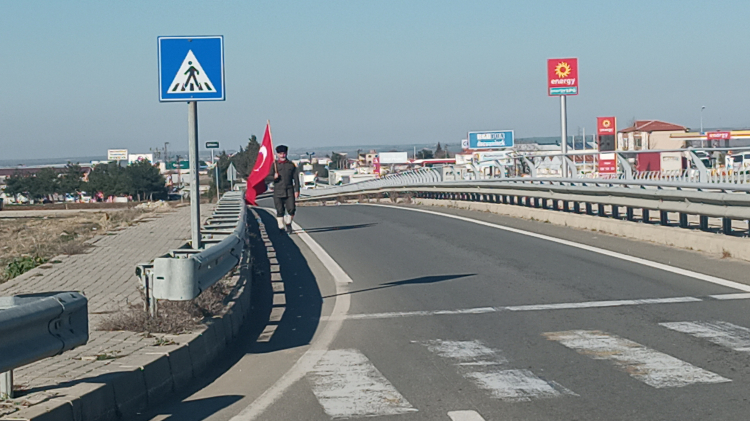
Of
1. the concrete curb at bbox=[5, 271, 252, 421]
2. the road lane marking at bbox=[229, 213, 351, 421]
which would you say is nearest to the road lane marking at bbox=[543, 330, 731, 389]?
the road lane marking at bbox=[229, 213, 351, 421]

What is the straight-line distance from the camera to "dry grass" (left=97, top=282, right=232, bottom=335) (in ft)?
24.1

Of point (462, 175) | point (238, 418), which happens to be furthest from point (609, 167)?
point (238, 418)

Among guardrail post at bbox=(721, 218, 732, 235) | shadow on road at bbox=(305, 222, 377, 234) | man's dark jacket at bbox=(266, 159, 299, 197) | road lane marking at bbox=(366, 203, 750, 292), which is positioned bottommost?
road lane marking at bbox=(366, 203, 750, 292)

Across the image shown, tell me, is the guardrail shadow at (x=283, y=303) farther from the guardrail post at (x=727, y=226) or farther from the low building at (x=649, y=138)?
the low building at (x=649, y=138)

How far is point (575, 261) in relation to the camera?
43.3 feet

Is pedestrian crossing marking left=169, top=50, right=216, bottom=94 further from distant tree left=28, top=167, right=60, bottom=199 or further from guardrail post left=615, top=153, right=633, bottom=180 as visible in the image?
distant tree left=28, top=167, right=60, bottom=199

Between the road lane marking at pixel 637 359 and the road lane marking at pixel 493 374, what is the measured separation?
71 cm

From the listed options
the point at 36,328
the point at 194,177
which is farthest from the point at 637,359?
the point at 194,177

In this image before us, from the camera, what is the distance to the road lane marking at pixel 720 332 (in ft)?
24.1

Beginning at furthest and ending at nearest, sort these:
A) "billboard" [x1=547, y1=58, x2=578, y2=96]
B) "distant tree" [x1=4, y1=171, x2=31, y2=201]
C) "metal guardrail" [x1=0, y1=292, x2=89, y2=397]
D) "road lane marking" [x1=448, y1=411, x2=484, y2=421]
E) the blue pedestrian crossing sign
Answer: "distant tree" [x1=4, y1=171, x2=31, y2=201] → "billboard" [x1=547, y1=58, x2=578, y2=96] → the blue pedestrian crossing sign → "road lane marking" [x1=448, y1=411, x2=484, y2=421] → "metal guardrail" [x1=0, y1=292, x2=89, y2=397]

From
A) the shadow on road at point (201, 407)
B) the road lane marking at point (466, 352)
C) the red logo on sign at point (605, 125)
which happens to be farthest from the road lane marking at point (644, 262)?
the red logo on sign at point (605, 125)

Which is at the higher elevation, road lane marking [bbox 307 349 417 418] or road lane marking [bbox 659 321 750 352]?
road lane marking [bbox 659 321 750 352]

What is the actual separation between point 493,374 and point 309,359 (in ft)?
5.43

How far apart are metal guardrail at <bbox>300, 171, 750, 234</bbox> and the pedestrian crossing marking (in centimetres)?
780
